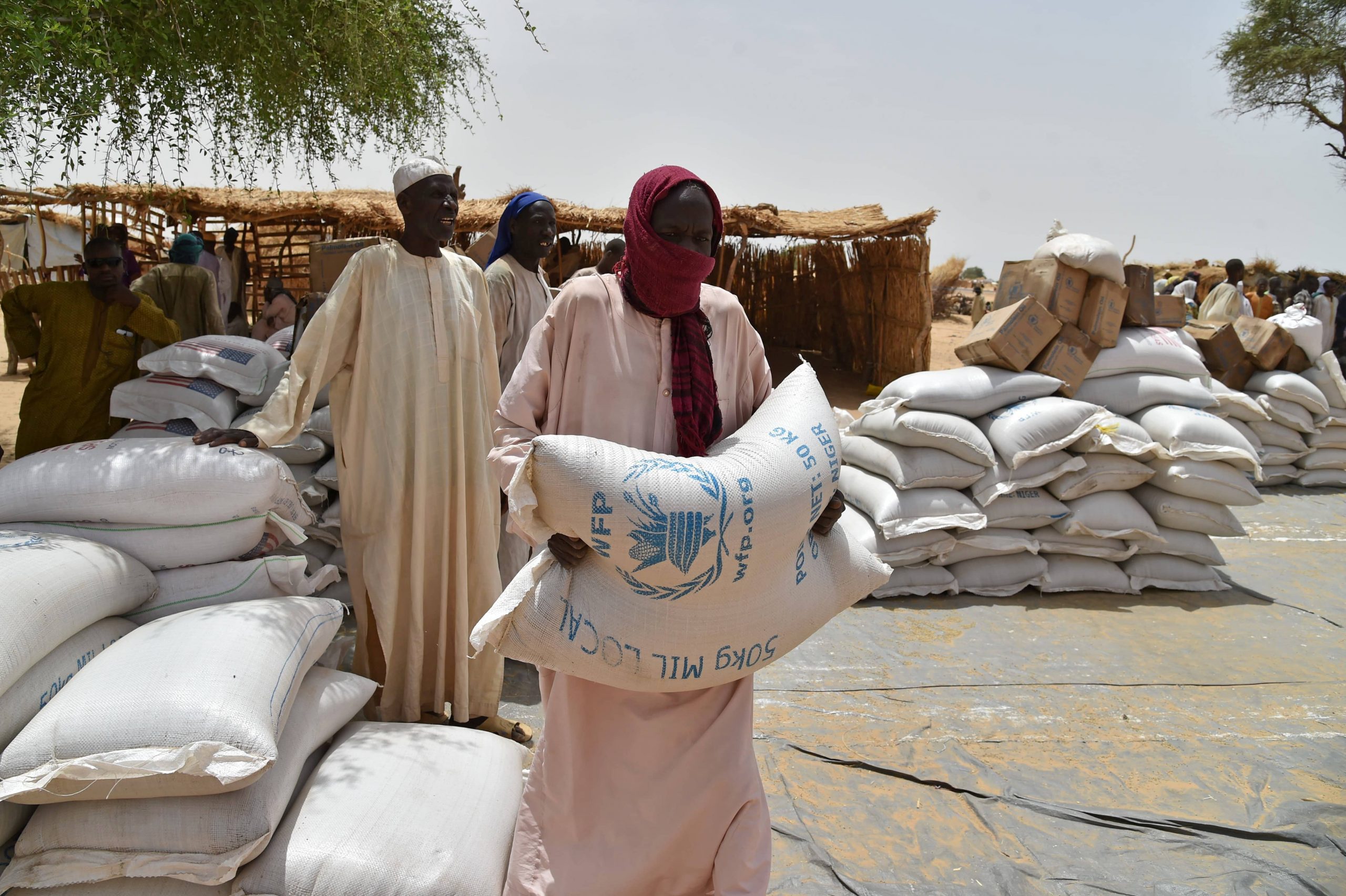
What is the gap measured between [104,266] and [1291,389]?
342 inches

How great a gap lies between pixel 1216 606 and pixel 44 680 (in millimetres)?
5451

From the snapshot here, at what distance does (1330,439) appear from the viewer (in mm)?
7965

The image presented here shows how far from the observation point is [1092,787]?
3.00m

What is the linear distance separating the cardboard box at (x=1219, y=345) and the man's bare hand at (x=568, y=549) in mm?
7287

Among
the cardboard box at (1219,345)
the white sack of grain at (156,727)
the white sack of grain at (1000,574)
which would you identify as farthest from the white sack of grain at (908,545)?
the cardboard box at (1219,345)

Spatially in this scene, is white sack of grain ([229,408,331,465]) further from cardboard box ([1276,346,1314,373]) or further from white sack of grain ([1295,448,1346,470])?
white sack of grain ([1295,448,1346,470])

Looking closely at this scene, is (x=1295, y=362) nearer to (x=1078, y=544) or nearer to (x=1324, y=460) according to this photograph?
(x=1324, y=460)

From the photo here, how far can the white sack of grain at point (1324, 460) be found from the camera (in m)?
7.96

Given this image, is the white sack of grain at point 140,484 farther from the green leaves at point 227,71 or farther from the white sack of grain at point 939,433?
the white sack of grain at point 939,433

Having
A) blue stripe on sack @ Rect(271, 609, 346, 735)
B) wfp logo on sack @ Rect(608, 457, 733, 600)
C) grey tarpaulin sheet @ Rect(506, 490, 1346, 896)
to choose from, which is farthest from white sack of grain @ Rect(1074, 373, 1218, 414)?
blue stripe on sack @ Rect(271, 609, 346, 735)

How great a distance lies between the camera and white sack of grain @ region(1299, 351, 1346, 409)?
7.86 meters

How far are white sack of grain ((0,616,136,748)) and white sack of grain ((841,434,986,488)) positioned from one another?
3.74 m

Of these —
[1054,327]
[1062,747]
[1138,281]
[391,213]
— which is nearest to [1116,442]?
[1054,327]

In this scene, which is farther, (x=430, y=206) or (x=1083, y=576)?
(x=1083, y=576)
